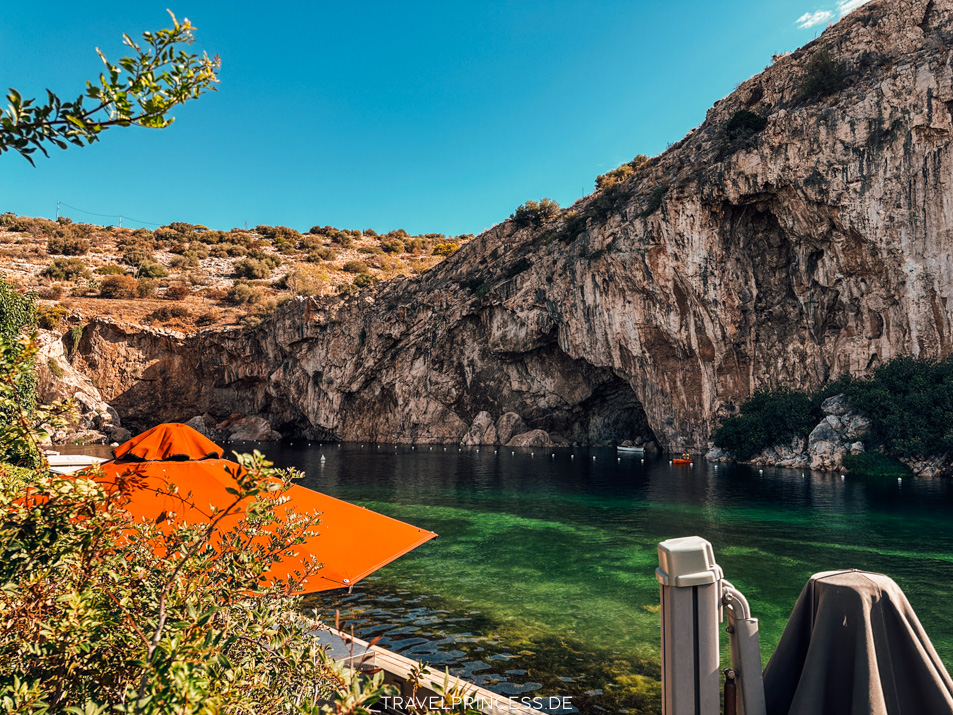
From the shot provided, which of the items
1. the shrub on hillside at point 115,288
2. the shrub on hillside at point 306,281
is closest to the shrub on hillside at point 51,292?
the shrub on hillside at point 115,288

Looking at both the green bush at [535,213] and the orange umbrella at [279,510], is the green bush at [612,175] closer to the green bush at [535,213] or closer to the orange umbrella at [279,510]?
the green bush at [535,213]

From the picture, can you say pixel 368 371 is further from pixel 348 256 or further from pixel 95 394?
pixel 348 256

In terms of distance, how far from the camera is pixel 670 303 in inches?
1501

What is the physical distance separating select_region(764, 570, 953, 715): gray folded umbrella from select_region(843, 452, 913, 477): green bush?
29.9 meters

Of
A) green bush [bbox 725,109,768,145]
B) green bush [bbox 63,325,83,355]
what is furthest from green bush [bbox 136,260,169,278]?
green bush [bbox 725,109,768,145]

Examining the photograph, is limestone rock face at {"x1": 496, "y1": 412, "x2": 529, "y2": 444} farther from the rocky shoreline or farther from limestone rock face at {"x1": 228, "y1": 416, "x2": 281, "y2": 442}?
limestone rock face at {"x1": 228, "y1": 416, "x2": 281, "y2": 442}

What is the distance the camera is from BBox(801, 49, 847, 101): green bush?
109 feet

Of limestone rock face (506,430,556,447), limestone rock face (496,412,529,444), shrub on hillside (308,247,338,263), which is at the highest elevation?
shrub on hillside (308,247,338,263)

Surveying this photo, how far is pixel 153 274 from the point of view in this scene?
6881cm

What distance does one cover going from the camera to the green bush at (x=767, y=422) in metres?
32.0

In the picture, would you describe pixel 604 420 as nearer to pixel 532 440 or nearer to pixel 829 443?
pixel 532 440

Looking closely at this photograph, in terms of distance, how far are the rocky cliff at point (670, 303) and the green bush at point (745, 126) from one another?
121cm

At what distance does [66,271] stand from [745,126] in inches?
2935

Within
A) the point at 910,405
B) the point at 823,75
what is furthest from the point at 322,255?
the point at 910,405
